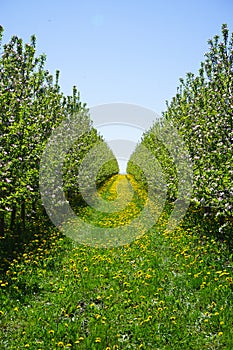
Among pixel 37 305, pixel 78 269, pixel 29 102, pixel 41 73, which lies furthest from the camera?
pixel 41 73

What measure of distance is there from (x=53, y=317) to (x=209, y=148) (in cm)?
768

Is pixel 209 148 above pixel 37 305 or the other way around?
above

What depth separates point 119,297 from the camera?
25.2 ft

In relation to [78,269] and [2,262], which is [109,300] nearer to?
[78,269]

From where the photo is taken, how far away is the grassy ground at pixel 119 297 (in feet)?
19.6

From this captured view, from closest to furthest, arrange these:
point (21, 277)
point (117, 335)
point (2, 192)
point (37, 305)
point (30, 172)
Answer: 1. point (117, 335)
2. point (37, 305)
3. point (21, 277)
4. point (2, 192)
5. point (30, 172)

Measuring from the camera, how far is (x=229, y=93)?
38.3 ft

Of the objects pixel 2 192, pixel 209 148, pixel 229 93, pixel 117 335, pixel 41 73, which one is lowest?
pixel 117 335

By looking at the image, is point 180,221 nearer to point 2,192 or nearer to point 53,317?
point 2,192

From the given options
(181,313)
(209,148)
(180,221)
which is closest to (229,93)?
(209,148)

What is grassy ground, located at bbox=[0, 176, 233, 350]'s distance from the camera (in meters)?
5.98

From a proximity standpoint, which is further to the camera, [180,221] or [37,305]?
[180,221]

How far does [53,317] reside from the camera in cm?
672

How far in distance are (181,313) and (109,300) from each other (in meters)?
1.52
